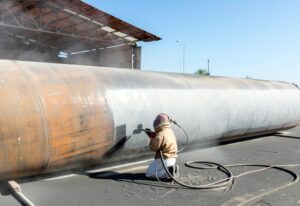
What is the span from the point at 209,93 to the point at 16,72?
452 cm

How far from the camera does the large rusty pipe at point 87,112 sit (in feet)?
16.4

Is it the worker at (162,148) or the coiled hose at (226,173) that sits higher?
the worker at (162,148)

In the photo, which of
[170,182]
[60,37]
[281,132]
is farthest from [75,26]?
[170,182]

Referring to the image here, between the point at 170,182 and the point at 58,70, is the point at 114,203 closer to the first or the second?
the point at 170,182

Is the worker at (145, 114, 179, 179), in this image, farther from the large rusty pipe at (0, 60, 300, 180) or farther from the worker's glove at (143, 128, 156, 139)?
the large rusty pipe at (0, 60, 300, 180)

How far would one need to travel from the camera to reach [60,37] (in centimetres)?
1795

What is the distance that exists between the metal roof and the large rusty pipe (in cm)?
880

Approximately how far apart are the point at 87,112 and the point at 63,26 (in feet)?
41.8

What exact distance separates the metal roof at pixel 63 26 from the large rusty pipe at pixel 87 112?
880 centimetres

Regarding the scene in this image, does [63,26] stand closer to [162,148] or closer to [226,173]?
[162,148]

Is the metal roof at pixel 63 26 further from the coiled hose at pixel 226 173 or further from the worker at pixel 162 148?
the worker at pixel 162 148

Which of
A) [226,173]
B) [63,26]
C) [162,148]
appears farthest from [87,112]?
[63,26]

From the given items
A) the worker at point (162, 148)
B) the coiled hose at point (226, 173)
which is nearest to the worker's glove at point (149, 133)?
the worker at point (162, 148)

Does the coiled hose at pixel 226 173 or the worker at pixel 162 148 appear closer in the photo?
the coiled hose at pixel 226 173
